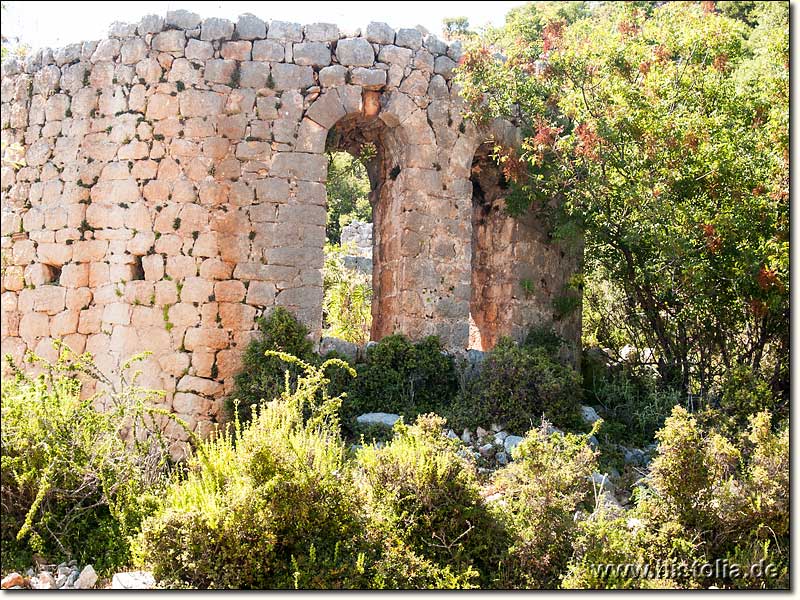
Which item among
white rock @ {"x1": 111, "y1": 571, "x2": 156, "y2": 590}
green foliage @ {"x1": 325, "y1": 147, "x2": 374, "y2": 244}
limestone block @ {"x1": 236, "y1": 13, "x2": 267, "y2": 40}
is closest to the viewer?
white rock @ {"x1": 111, "y1": 571, "x2": 156, "y2": 590}

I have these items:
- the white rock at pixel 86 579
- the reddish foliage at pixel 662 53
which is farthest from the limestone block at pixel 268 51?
the white rock at pixel 86 579

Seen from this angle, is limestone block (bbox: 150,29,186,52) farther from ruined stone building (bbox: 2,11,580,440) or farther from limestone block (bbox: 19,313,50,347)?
limestone block (bbox: 19,313,50,347)

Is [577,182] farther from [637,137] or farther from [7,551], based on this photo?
[7,551]

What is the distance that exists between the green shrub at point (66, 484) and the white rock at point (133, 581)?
0.28 m

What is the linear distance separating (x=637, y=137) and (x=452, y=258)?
2336 mm

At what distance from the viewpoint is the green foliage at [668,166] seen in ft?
30.4

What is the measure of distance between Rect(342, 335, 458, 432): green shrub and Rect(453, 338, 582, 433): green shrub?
42 centimetres

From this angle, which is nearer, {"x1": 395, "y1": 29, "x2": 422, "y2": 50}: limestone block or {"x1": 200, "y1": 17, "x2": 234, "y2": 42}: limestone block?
{"x1": 200, "y1": 17, "x2": 234, "y2": 42}: limestone block

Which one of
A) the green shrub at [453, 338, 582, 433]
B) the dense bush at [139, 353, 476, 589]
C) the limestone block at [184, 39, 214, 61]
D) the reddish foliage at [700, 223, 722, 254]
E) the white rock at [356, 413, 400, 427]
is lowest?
the dense bush at [139, 353, 476, 589]

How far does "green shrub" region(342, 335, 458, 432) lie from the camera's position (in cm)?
955

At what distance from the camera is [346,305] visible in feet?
42.5

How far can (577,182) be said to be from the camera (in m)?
10.1

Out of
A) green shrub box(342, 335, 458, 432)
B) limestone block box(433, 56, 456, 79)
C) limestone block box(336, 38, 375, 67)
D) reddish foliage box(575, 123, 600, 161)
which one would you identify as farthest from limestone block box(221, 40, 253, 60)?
reddish foliage box(575, 123, 600, 161)

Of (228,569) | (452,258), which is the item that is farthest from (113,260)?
(228,569)
